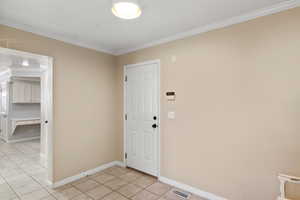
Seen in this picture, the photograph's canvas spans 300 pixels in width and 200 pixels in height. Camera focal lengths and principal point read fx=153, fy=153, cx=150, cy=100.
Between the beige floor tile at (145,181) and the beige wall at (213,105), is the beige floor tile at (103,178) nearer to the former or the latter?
the beige wall at (213,105)

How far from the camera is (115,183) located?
2.73 m

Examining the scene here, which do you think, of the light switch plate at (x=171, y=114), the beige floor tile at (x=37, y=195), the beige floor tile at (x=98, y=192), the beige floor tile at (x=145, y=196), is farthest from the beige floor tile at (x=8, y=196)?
the light switch plate at (x=171, y=114)

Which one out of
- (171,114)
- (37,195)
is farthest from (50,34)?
(37,195)

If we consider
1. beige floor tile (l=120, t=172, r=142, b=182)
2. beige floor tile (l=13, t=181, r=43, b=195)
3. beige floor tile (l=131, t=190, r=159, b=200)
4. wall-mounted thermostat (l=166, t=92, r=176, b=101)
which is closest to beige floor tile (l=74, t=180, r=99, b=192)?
beige floor tile (l=120, t=172, r=142, b=182)

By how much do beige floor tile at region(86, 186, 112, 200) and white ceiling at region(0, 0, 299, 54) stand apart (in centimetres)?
260

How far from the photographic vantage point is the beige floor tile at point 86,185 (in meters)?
2.53

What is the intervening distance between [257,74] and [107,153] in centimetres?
312

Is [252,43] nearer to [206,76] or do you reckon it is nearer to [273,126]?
[206,76]

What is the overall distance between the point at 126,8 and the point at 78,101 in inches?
77.3

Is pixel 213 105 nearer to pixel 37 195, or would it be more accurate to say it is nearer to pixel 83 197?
pixel 83 197

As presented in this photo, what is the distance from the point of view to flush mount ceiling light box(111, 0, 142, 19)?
1560mm

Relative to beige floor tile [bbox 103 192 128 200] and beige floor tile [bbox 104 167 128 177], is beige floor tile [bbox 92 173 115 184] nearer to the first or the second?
beige floor tile [bbox 104 167 128 177]

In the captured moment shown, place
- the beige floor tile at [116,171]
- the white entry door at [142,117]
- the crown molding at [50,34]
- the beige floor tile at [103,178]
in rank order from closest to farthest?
the crown molding at [50,34] → the beige floor tile at [103,178] → the white entry door at [142,117] → the beige floor tile at [116,171]

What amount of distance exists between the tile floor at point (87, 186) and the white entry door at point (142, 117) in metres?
0.28
